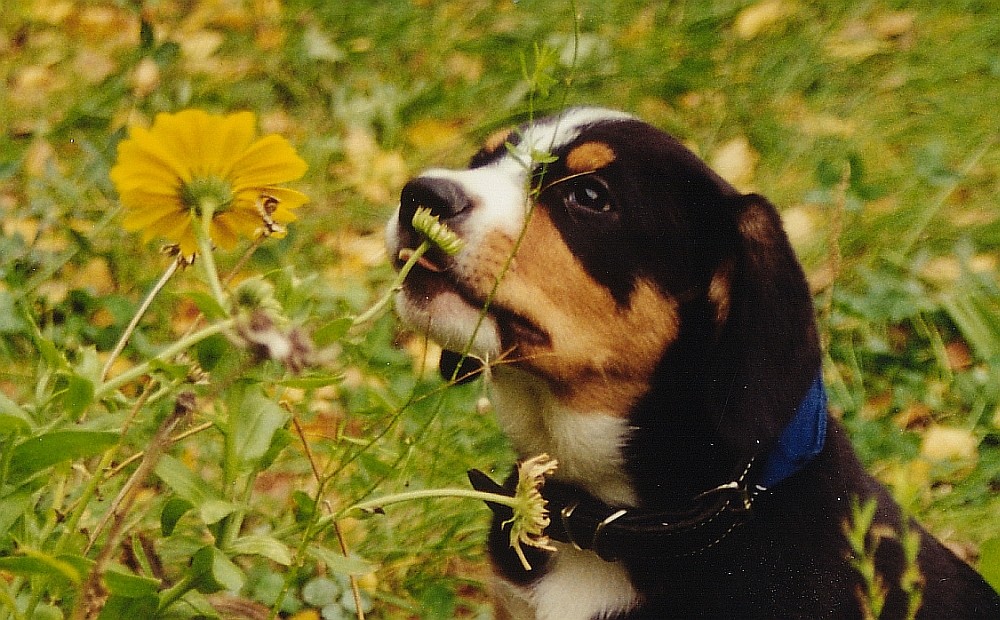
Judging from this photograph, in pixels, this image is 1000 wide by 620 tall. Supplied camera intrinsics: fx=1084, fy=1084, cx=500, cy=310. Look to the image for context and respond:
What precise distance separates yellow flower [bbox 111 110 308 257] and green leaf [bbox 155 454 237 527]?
28cm

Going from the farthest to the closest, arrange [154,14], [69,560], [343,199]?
[154,14], [343,199], [69,560]

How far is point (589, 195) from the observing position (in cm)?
202

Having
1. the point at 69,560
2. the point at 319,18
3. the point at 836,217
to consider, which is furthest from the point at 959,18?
the point at 69,560

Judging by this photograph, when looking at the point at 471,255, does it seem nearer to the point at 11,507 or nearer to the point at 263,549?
the point at 263,549

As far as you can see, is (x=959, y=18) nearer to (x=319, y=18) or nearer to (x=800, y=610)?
(x=319, y=18)

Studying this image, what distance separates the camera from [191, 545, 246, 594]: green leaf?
129cm

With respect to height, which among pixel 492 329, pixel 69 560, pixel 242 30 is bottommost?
pixel 242 30

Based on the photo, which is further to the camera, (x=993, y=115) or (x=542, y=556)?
(x=993, y=115)

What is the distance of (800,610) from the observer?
1.82 metres

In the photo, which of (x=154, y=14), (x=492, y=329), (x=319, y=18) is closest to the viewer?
(x=492, y=329)

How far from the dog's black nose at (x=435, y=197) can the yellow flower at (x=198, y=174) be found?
0.58 meters

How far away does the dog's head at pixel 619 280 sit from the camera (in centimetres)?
183

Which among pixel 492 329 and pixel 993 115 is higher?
pixel 492 329

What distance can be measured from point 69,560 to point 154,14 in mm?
3403
